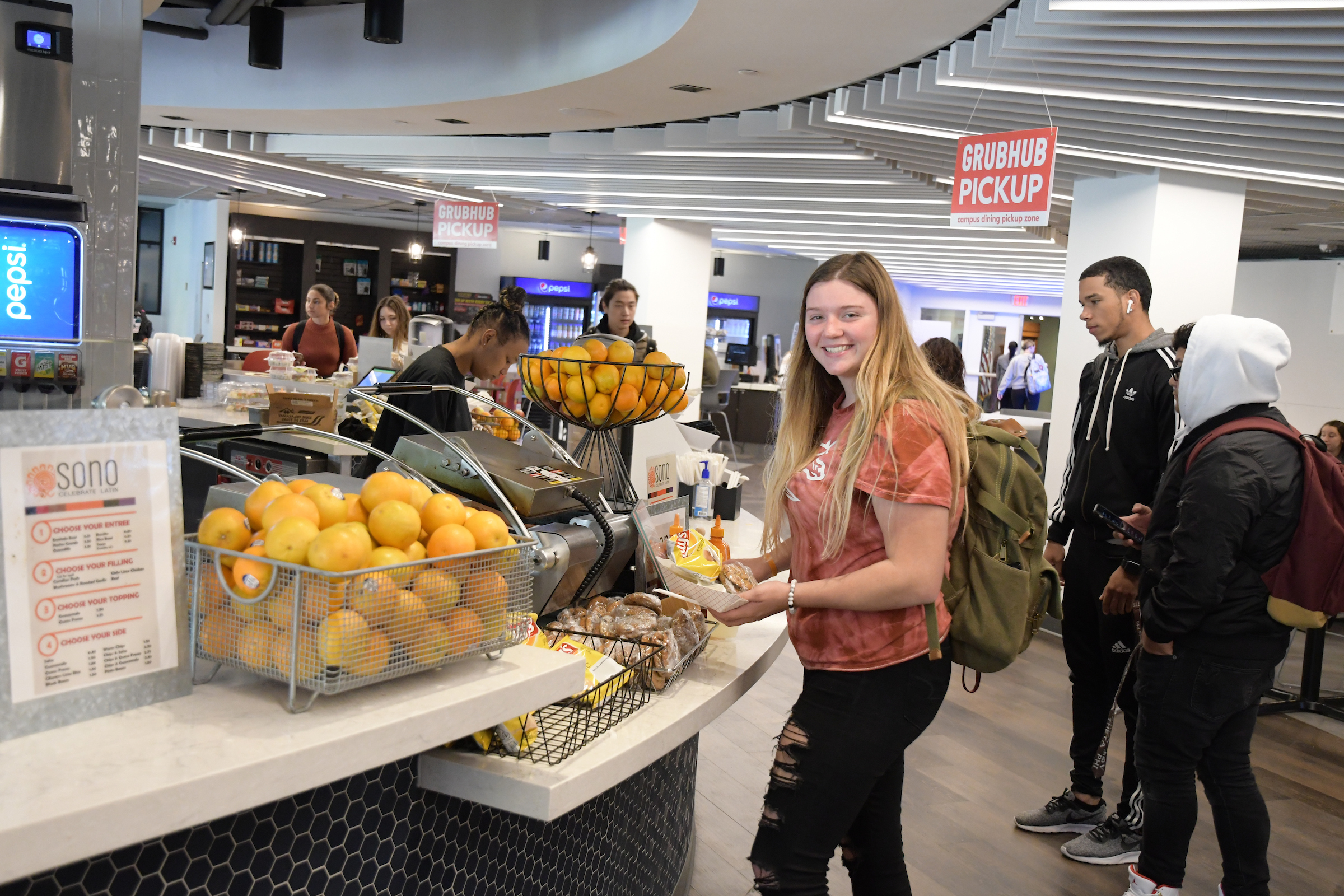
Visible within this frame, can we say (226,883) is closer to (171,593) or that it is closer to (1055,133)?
(171,593)

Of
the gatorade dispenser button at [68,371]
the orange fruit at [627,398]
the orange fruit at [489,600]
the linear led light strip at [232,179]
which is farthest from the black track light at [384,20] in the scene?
the linear led light strip at [232,179]

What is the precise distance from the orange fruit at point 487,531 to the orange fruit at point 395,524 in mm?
92

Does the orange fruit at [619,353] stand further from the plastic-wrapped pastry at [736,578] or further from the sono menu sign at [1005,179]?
the sono menu sign at [1005,179]

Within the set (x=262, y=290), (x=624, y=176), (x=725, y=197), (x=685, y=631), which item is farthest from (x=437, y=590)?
(x=262, y=290)

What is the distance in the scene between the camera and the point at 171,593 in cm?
129

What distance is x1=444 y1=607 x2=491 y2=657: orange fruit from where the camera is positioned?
1432mm

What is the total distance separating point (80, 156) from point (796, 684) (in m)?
3.80

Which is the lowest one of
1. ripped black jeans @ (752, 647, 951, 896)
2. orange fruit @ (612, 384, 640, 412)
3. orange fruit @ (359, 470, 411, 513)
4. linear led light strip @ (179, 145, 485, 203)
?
ripped black jeans @ (752, 647, 951, 896)

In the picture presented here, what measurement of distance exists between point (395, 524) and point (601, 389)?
1094mm

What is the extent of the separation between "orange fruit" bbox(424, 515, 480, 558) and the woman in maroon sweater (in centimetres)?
710

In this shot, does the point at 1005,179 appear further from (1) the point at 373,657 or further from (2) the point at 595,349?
(1) the point at 373,657

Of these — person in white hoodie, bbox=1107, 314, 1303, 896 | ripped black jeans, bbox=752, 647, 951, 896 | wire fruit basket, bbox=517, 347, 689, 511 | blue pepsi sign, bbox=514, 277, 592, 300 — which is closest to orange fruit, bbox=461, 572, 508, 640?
ripped black jeans, bbox=752, 647, 951, 896

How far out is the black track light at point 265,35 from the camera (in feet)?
21.9

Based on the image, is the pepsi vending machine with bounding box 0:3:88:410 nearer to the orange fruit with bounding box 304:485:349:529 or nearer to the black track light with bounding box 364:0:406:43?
the orange fruit with bounding box 304:485:349:529
